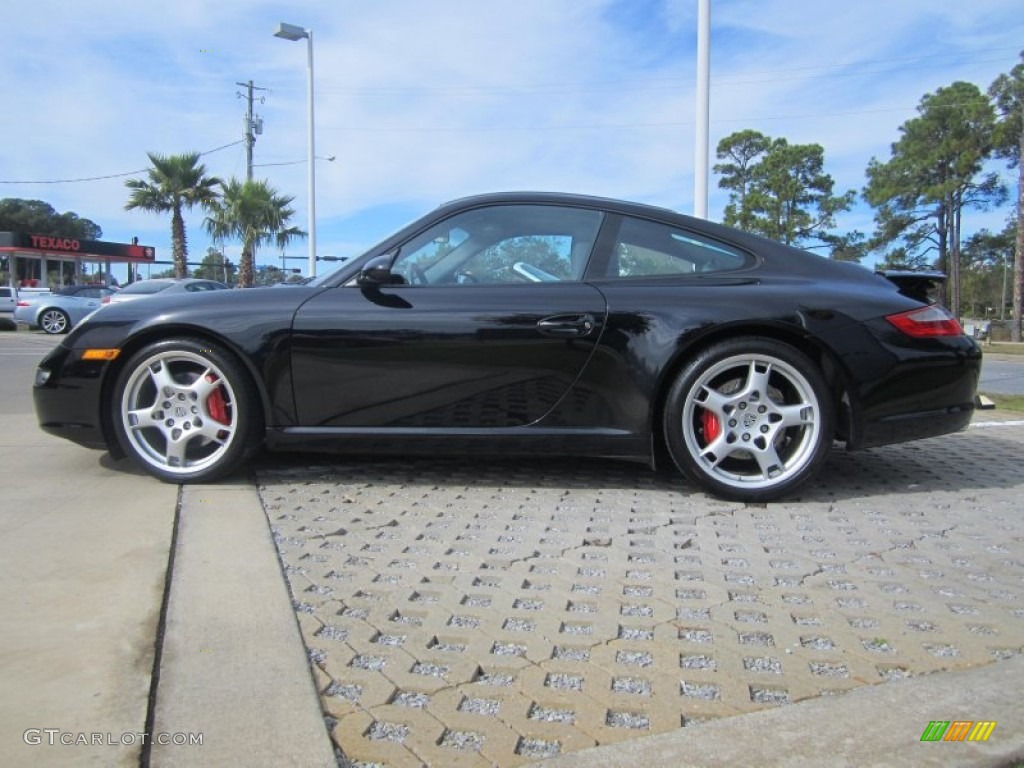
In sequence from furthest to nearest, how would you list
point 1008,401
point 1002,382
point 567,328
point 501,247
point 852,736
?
point 1002,382, point 1008,401, point 501,247, point 567,328, point 852,736

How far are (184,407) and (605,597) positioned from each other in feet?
7.23

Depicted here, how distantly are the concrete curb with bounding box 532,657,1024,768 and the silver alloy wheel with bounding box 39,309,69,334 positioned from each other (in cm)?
2314

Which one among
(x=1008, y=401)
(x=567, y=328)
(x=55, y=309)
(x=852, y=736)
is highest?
(x=55, y=309)

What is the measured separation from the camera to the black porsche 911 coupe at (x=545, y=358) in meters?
3.34

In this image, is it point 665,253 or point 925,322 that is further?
point 665,253

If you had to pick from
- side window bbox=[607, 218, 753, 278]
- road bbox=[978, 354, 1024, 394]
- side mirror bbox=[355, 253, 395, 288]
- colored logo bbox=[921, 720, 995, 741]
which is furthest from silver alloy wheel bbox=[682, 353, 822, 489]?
road bbox=[978, 354, 1024, 394]

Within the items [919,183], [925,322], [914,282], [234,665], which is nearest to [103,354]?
[234,665]

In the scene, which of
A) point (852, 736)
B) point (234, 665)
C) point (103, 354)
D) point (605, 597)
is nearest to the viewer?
point (852, 736)

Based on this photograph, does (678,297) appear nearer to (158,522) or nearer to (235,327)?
(235,327)

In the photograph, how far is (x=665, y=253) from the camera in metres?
3.56

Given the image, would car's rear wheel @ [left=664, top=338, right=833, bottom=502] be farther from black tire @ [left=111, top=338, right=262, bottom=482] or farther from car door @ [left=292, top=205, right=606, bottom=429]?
black tire @ [left=111, top=338, right=262, bottom=482]

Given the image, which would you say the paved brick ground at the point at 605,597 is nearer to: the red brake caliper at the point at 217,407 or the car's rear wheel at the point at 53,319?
the red brake caliper at the point at 217,407

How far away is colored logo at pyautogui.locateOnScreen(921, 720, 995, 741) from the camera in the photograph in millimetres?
1660

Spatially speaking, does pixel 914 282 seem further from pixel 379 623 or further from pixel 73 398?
pixel 73 398
